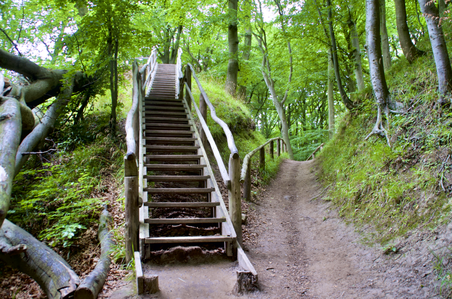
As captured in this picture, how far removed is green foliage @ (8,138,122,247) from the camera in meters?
4.95

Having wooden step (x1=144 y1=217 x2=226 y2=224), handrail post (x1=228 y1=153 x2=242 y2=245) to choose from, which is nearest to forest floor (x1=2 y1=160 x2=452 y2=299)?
handrail post (x1=228 y1=153 x2=242 y2=245)

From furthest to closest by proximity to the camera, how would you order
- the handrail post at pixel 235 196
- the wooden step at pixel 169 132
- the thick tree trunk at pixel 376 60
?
the wooden step at pixel 169 132 < the thick tree trunk at pixel 376 60 < the handrail post at pixel 235 196

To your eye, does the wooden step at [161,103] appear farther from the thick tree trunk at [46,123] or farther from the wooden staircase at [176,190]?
the thick tree trunk at [46,123]

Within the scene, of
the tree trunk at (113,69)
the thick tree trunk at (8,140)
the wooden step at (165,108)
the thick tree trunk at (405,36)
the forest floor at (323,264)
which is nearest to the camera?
the thick tree trunk at (8,140)

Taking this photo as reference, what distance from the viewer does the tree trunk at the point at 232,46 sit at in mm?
11953

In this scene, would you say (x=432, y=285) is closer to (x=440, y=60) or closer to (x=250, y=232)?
(x=250, y=232)

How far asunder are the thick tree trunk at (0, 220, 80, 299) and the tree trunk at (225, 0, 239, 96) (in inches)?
404

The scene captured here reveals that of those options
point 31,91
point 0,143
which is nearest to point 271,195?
point 0,143

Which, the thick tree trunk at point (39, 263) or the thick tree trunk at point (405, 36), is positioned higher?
the thick tree trunk at point (405, 36)

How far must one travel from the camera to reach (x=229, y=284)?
11.5ft

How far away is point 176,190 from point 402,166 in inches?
145

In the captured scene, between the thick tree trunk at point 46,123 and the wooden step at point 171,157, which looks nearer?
the wooden step at point 171,157

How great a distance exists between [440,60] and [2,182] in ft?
20.3

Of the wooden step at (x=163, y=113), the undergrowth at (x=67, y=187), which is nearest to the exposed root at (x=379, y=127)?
the wooden step at (x=163, y=113)
